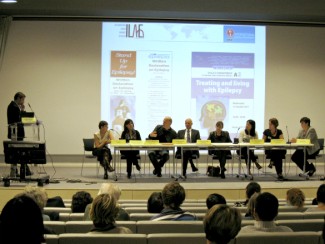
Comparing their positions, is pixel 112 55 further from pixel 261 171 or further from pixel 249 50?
pixel 261 171

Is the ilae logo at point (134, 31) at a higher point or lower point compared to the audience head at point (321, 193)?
higher

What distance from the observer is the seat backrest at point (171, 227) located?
287 cm

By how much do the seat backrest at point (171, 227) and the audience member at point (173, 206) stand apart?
1.05ft

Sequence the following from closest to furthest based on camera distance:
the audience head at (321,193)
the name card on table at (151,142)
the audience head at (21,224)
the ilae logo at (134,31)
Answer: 1. the audience head at (21,224)
2. the audience head at (321,193)
3. the name card on table at (151,142)
4. the ilae logo at (134,31)

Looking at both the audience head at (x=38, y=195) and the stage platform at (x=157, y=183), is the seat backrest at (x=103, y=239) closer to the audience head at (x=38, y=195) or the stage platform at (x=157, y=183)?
the audience head at (x=38, y=195)

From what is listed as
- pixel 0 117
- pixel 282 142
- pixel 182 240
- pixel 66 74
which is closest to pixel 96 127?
pixel 66 74

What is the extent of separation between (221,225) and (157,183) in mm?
4932

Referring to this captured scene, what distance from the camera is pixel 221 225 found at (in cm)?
211

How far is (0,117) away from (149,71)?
3.17 metres

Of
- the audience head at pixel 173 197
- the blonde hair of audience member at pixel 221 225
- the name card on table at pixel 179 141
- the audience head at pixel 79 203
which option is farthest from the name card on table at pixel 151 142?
the blonde hair of audience member at pixel 221 225

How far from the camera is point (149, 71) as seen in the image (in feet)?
31.5

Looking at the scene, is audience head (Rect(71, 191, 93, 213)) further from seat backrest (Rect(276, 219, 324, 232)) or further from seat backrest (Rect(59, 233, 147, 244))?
seat backrest (Rect(276, 219, 324, 232))

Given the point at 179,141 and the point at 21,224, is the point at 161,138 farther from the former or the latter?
the point at 21,224

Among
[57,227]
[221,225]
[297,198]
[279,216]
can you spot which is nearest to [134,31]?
[297,198]
